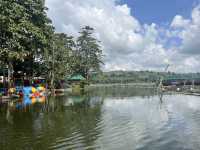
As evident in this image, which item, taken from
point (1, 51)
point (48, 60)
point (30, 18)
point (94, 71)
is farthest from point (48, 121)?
point (94, 71)

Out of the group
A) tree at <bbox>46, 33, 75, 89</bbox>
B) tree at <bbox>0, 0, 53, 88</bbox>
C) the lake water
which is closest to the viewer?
the lake water

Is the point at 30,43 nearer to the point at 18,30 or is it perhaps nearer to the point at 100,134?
the point at 18,30

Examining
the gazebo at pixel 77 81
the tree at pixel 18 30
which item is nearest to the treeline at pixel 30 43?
the tree at pixel 18 30

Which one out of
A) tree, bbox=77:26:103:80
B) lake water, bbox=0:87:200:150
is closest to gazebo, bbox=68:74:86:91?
tree, bbox=77:26:103:80

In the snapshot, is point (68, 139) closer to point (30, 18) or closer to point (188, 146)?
point (188, 146)

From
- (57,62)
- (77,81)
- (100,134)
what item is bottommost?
(100,134)

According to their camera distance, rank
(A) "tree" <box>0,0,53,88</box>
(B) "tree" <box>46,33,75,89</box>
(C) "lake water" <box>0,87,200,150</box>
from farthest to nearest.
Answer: (B) "tree" <box>46,33,75,89</box>
(A) "tree" <box>0,0,53,88</box>
(C) "lake water" <box>0,87,200,150</box>

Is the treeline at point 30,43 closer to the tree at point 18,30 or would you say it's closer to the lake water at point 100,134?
the tree at point 18,30

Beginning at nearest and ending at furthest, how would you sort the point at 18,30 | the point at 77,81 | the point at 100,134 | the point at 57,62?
the point at 100,134
the point at 18,30
the point at 57,62
the point at 77,81

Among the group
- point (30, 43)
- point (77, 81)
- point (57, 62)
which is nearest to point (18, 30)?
point (30, 43)

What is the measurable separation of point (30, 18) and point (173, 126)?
3178 cm

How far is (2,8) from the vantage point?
1348 inches

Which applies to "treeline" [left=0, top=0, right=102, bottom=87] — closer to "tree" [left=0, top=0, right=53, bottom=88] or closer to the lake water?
"tree" [left=0, top=0, right=53, bottom=88]

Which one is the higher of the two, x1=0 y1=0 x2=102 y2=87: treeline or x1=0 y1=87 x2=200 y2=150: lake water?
x1=0 y1=0 x2=102 y2=87: treeline
